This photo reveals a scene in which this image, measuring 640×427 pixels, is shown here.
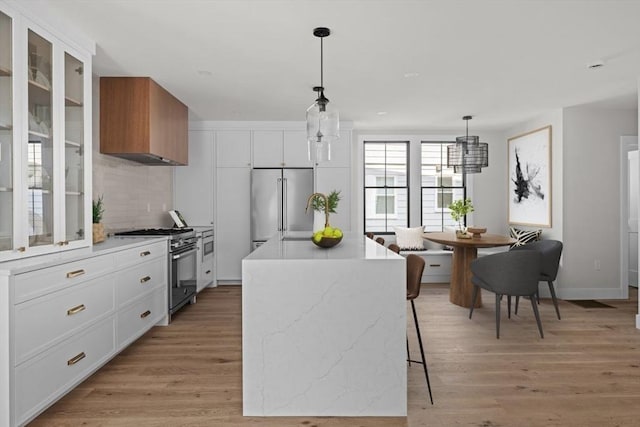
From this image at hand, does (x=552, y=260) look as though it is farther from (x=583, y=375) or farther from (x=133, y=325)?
(x=133, y=325)

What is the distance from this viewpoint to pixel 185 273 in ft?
15.2

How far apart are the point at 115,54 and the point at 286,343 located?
2.76m

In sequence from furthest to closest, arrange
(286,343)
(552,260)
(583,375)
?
(552,260) < (583,375) < (286,343)

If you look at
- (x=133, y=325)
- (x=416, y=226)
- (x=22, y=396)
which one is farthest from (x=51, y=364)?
(x=416, y=226)

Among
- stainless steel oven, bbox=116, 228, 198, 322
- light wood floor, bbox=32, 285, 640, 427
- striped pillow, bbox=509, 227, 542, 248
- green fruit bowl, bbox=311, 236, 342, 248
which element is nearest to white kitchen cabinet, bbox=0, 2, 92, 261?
light wood floor, bbox=32, 285, 640, 427

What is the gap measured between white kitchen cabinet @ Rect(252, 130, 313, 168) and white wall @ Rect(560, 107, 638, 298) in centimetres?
342

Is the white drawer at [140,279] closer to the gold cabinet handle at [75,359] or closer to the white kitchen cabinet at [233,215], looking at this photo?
the gold cabinet handle at [75,359]

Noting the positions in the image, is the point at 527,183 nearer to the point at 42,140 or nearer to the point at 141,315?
the point at 141,315

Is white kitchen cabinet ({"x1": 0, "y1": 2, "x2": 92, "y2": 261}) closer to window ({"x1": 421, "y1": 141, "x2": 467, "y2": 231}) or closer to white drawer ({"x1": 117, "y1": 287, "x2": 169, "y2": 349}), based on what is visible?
white drawer ({"x1": 117, "y1": 287, "x2": 169, "y2": 349})

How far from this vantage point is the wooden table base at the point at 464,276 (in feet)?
15.9

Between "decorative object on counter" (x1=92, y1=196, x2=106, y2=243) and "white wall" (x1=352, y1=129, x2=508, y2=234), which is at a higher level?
"white wall" (x1=352, y1=129, x2=508, y2=234)

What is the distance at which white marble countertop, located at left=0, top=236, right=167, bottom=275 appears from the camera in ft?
6.98

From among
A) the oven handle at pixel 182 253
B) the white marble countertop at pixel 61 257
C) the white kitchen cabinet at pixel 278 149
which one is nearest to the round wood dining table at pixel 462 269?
the white kitchen cabinet at pixel 278 149

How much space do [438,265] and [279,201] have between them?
2563 millimetres
